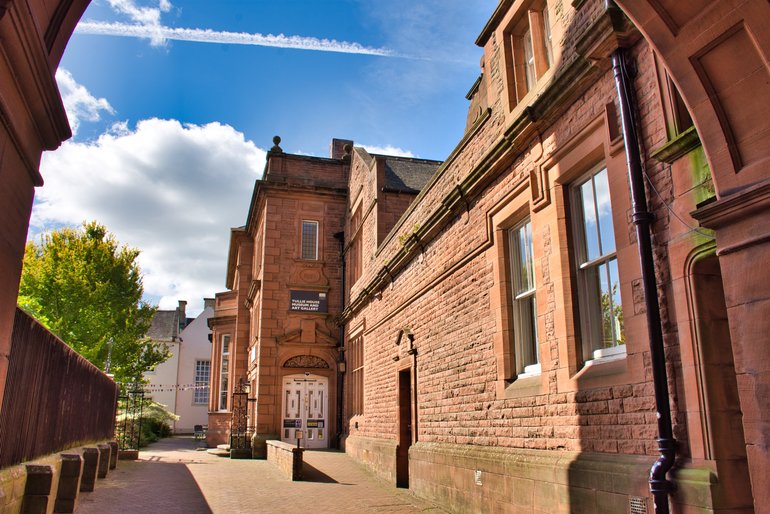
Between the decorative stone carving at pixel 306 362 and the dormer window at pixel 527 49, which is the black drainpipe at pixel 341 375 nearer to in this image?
the decorative stone carving at pixel 306 362

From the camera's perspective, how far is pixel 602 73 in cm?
666

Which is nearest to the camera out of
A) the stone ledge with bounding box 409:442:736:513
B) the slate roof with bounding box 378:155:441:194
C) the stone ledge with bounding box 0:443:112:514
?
the stone ledge with bounding box 409:442:736:513

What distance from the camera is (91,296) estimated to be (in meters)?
28.0

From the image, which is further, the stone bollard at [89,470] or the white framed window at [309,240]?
the white framed window at [309,240]

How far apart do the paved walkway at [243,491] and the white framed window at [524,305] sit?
350 cm

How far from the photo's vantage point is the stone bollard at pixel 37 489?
711 cm

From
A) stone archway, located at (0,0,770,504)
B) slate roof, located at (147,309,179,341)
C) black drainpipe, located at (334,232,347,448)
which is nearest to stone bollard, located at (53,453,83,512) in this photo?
stone archway, located at (0,0,770,504)

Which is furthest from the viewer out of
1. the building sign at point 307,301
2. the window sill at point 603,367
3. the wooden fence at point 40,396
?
the building sign at point 307,301

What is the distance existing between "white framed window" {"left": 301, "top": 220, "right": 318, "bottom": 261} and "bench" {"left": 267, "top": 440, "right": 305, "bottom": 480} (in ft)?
27.3

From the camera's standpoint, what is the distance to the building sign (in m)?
24.0

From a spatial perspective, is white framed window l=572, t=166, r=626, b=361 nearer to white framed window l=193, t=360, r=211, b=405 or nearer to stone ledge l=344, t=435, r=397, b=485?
stone ledge l=344, t=435, r=397, b=485

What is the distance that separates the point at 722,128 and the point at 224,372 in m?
31.3

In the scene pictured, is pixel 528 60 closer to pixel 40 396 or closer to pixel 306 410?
pixel 40 396

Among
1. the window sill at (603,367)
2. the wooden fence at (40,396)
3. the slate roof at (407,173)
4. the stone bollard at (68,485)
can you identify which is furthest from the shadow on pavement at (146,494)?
the slate roof at (407,173)
